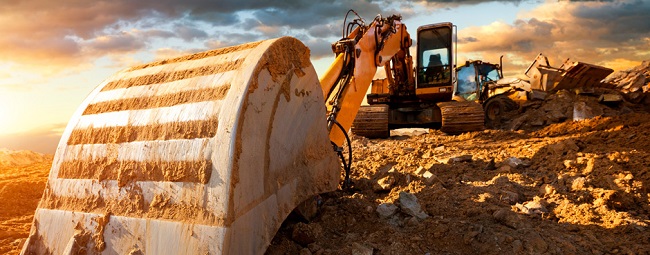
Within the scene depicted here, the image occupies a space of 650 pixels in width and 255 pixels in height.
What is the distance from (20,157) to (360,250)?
9392mm

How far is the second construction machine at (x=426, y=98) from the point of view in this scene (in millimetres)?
9727

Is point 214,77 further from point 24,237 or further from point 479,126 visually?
point 479,126

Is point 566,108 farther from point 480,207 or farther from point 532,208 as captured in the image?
point 480,207

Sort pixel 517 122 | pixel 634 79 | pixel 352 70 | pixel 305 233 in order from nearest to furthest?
pixel 305 233
pixel 352 70
pixel 517 122
pixel 634 79

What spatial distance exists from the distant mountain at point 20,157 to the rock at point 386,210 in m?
8.34

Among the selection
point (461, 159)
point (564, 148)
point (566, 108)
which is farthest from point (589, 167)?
point (566, 108)

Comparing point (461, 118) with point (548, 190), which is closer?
point (548, 190)

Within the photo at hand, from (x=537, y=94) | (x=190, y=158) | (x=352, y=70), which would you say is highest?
(x=352, y=70)

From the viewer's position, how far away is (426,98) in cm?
1026

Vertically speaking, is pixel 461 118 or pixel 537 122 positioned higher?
pixel 461 118

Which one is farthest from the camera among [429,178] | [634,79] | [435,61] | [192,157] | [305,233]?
[634,79]

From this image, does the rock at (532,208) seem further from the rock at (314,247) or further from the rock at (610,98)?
the rock at (610,98)

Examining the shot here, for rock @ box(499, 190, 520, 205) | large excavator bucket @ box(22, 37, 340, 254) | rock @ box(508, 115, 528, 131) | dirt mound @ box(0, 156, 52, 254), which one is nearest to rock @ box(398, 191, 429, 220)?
large excavator bucket @ box(22, 37, 340, 254)

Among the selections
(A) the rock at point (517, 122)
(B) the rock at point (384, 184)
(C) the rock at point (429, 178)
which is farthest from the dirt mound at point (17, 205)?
(A) the rock at point (517, 122)
